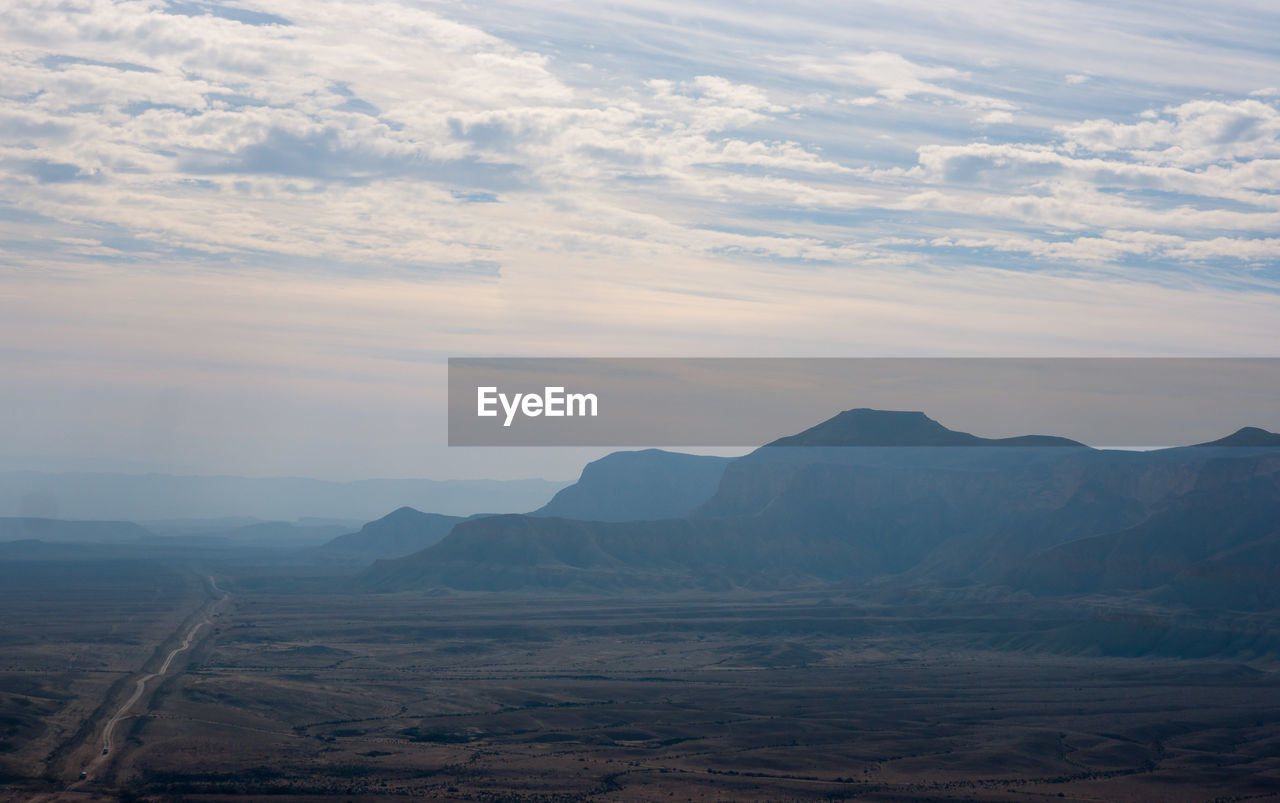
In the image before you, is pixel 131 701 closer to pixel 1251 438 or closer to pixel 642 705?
pixel 642 705

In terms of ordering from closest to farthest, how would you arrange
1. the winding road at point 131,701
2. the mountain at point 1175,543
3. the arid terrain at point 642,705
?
the winding road at point 131,701 → the arid terrain at point 642,705 → the mountain at point 1175,543

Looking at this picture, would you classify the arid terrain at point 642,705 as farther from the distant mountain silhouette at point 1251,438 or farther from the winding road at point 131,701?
the distant mountain silhouette at point 1251,438

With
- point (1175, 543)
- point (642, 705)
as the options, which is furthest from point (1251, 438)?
point (642, 705)

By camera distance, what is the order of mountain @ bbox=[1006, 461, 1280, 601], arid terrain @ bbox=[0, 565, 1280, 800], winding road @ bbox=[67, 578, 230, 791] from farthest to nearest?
mountain @ bbox=[1006, 461, 1280, 601] → arid terrain @ bbox=[0, 565, 1280, 800] → winding road @ bbox=[67, 578, 230, 791]

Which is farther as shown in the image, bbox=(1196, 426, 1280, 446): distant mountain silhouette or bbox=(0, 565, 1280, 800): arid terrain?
bbox=(1196, 426, 1280, 446): distant mountain silhouette

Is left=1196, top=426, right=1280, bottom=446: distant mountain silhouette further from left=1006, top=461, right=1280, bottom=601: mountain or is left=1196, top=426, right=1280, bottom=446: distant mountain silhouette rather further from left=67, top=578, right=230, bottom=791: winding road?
left=67, top=578, right=230, bottom=791: winding road

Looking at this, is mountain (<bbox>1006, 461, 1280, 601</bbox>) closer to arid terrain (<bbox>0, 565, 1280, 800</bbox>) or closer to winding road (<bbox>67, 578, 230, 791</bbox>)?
arid terrain (<bbox>0, 565, 1280, 800</bbox>)

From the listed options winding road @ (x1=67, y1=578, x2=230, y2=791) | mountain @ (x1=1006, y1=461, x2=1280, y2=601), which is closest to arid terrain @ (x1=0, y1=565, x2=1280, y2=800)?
winding road @ (x1=67, y1=578, x2=230, y2=791)

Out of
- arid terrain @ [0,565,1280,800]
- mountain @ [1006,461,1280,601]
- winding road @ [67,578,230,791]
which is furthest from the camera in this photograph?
mountain @ [1006,461,1280,601]

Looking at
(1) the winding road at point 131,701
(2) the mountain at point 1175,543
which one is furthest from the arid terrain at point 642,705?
(2) the mountain at point 1175,543

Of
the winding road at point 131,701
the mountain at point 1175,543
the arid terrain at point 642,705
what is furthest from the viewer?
the mountain at point 1175,543
